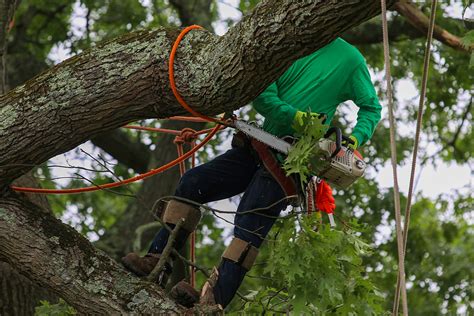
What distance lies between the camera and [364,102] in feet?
15.7

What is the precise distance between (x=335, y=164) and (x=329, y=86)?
1.26 feet

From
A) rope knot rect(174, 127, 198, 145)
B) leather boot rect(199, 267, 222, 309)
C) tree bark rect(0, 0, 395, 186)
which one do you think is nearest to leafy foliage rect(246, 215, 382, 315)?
leather boot rect(199, 267, 222, 309)

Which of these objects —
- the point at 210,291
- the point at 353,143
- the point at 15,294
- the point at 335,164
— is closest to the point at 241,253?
the point at 210,291

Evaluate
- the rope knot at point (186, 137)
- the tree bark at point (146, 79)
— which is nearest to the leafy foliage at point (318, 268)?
the tree bark at point (146, 79)

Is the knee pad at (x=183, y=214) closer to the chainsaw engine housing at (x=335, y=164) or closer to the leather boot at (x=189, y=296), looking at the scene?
the leather boot at (x=189, y=296)

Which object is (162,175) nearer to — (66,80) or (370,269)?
(370,269)

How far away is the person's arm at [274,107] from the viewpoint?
14.9 ft

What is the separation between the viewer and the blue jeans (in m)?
4.71

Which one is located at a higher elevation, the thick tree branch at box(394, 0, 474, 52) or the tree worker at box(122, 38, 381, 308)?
the thick tree branch at box(394, 0, 474, 52)

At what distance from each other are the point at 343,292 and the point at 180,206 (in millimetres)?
809

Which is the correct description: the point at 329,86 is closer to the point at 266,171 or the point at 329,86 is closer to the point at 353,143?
the point at 353,143

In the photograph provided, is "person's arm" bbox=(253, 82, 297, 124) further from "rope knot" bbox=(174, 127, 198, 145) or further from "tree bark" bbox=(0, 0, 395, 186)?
"rope knot" bbox=(174, 127, 198, 145)

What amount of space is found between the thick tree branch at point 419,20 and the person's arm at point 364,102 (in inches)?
95.4

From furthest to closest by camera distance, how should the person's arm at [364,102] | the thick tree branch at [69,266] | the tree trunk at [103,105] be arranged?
the person's arm at [364,102] → the thick tree branch at [69,266] → the tree trunk at [103,105]
